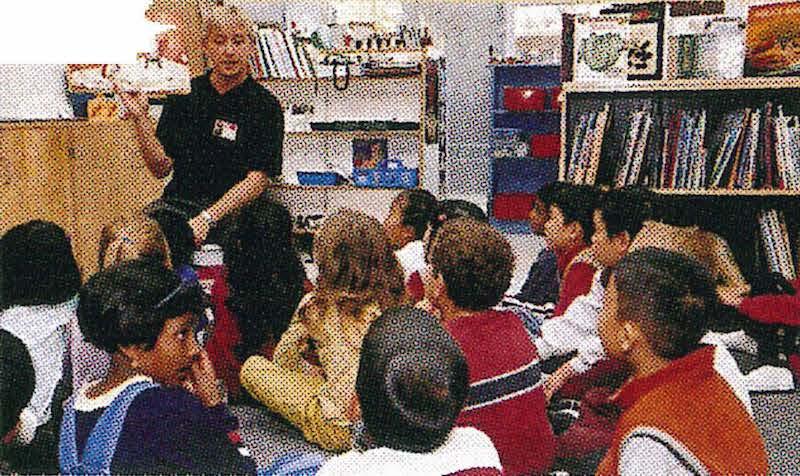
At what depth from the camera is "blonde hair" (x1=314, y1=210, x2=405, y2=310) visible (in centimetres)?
182

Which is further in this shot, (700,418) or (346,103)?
(346,103)

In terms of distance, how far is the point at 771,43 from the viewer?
227 cm

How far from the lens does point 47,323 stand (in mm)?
1438

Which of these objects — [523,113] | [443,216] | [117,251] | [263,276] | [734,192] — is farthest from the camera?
[523,113]

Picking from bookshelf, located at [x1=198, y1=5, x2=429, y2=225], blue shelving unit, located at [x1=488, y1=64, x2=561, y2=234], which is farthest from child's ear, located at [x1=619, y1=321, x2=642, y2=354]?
blue shelving unit, located at [x1=488, y1=64, x2=561, y2=234]

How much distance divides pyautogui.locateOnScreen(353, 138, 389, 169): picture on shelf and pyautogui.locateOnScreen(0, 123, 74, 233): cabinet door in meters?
1.74

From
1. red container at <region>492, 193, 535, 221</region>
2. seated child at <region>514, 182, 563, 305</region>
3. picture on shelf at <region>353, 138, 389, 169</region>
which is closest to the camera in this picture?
seated child at <region>514, 182, 563, 305</region>

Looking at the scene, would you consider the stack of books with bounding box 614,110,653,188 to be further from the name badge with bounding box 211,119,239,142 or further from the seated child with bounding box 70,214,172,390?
the seated child with bounding box 70,214,172,390

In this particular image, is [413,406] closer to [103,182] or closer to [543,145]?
[103,182]

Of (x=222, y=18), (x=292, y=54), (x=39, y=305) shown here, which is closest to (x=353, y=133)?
(x=292, y=54)

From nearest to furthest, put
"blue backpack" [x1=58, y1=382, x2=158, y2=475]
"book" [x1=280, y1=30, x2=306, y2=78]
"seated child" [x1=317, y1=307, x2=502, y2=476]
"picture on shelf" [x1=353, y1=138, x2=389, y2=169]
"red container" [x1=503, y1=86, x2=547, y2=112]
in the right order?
"seated child" [x1=317, y1=307, x2=502, y2=476], "blue backpack" [x1=58, y1=382, x2=158, y2=475], "book" [x1=280, y1=30, x2=306, y2=78], "picture on shelf" [x1=353, y1=138, x2=389, y2=169], "red container" [x1=503, y1=86, x2=547, y2=112]

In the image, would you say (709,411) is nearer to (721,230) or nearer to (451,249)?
(451,249)

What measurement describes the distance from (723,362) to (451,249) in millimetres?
596

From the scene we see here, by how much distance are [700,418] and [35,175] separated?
155 centimetres
